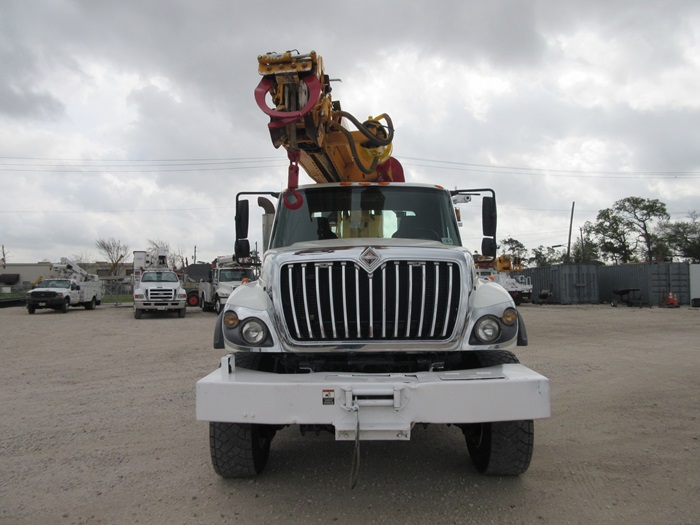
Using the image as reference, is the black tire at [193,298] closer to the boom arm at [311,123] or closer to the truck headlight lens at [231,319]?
the boom arm at [311,123]

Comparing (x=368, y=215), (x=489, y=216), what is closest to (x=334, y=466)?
(x=368, y=215)

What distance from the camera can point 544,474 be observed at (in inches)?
156

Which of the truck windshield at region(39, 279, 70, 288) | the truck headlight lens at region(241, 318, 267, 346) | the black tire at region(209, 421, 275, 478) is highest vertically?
the truck windshield at region(39, 279, 70, 288)

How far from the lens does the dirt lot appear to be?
337cm

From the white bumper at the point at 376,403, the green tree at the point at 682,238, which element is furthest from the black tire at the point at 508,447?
the green tree at the point at 682,238

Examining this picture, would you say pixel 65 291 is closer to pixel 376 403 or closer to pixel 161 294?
pixel 161 294

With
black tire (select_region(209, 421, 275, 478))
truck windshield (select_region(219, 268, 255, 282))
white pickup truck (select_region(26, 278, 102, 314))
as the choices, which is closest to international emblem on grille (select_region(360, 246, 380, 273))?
black tire (select_region(209, 421, 275, 478))

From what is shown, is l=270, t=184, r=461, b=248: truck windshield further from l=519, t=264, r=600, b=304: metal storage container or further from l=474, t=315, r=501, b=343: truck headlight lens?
l=519, t=264, r=600, b=304: metal storage container

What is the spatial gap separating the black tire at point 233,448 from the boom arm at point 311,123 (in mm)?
2254

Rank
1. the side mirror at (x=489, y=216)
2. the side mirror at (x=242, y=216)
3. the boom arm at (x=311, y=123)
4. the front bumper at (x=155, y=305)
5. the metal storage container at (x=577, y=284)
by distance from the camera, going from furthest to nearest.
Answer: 1. the metal storage container at (x=577, y=284)
2. the front bumper at (x=155, y=305)
3. the side mirror at (x=242, y=216)
4. the side mirror at (x=489, y=216)
5. the boom arm at (x=311, y=123)

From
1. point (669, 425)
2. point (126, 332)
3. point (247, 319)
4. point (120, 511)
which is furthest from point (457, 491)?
point (126, 332)

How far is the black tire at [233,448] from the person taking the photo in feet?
12.1

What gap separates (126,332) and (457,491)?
14056 millimetres

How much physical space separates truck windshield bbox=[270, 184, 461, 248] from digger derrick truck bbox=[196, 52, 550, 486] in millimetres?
235
